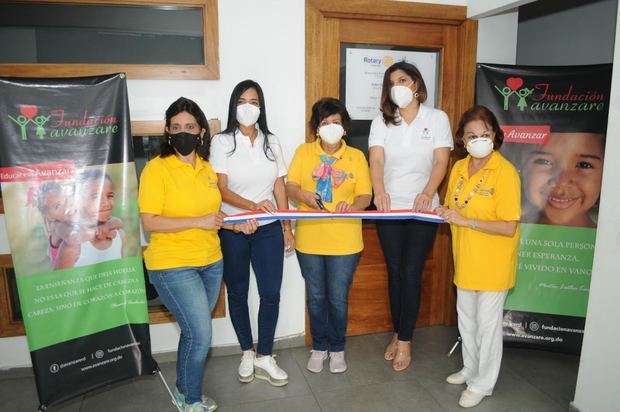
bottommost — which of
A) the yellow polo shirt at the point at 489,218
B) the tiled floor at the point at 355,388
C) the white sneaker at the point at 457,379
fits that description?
the tiled floor at the point at 355,388

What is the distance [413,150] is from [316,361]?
1.46 m

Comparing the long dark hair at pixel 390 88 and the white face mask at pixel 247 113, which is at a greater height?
the long dark hair at pixel 390 88

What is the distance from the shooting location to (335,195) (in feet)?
8.84

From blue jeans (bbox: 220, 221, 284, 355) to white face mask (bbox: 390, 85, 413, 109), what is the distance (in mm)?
1002

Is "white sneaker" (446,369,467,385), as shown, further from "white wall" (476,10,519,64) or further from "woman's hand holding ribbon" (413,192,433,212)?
"white wall" (476,10,519,64)

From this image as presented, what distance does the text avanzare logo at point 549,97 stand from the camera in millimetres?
2875

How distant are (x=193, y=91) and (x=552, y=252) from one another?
253 cm

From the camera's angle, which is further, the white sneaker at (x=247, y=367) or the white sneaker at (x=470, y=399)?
the white sneaker at (x=247, y=367)

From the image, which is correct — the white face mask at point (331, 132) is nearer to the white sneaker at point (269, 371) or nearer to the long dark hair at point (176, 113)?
the long dark hair at point (176, 113)

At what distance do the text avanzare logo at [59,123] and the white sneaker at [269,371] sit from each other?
5.26ft

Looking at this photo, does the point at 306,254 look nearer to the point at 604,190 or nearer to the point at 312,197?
the point at 312,197

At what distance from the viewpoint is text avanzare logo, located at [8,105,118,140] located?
2.29 m

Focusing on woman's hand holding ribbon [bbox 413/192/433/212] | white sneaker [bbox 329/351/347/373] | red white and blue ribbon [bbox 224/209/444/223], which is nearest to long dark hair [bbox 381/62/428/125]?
woman's hand holding ribbon [bbox 413/192/433/212]

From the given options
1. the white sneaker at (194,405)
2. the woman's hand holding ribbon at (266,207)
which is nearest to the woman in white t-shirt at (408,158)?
the woman's hand holding ribbon at (266,207)
